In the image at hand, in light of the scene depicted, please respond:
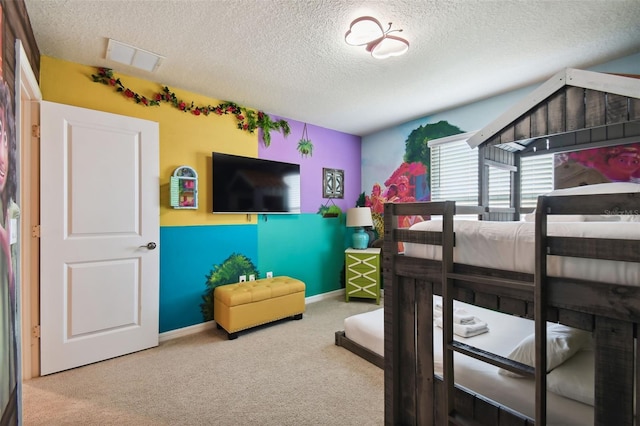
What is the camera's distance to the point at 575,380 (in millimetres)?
1270

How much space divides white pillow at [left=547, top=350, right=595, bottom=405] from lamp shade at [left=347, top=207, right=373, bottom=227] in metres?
2.78

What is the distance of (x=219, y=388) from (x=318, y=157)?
3075 millimetres

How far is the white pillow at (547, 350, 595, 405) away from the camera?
1227 millimetres

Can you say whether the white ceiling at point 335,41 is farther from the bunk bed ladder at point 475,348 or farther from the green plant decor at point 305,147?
the bunk bed ladder at point 475,348

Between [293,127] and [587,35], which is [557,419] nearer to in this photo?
[587,35]

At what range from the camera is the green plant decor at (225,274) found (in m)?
3.09

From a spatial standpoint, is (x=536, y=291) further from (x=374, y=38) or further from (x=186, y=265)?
(x=186, y=265)

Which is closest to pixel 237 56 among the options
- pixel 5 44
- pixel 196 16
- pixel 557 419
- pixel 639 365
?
pixel 196 16

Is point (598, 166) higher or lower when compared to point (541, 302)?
higher

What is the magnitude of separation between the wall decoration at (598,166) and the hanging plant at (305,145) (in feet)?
9.16

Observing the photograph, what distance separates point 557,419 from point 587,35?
8.15 feet

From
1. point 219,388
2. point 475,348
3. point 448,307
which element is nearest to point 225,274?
point 219,388

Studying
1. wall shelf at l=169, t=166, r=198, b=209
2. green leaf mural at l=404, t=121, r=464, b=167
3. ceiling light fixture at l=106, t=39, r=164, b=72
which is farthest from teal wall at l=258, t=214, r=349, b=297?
ceiling light fixture at l=106, t=39, r=164, b=72

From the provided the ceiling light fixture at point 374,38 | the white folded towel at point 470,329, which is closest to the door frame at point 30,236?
the ceiling light fixture at point 374,38
